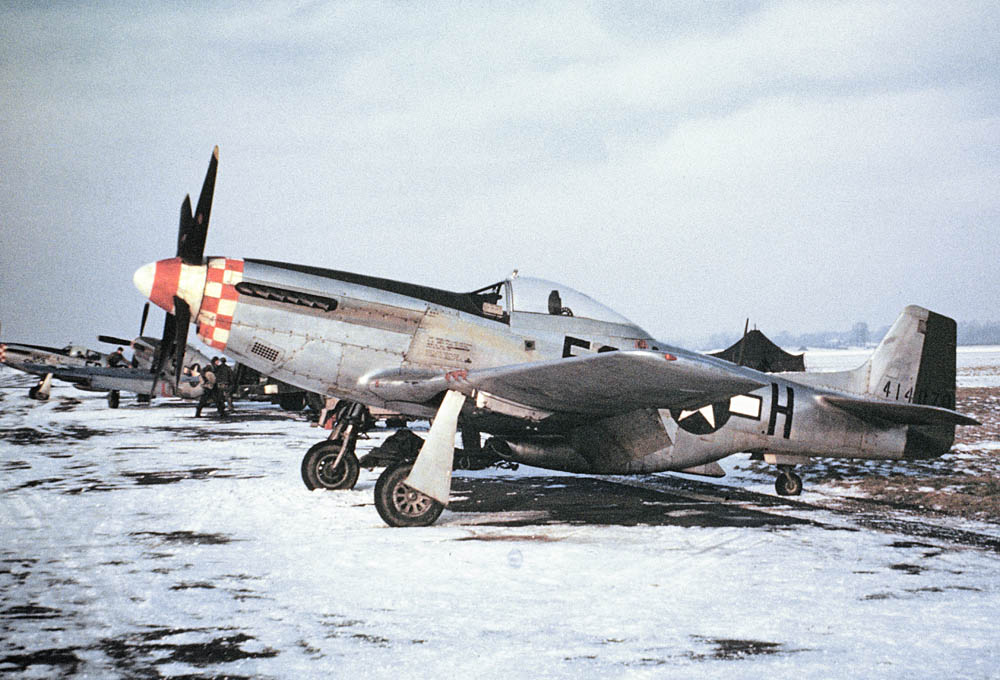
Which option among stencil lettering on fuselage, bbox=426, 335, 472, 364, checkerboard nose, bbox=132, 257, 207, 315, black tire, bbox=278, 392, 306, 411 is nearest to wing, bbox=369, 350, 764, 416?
stencil lettering on fuselage, bbox=426, 335, 472, 364

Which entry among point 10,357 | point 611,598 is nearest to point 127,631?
point 611,598

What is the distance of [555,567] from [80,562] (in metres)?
→ 3.26

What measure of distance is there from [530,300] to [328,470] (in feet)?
9.94

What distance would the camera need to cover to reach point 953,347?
9234 mm

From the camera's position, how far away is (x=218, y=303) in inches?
264

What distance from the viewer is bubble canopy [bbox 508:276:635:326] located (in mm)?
7586

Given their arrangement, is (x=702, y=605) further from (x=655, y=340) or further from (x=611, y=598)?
(x=655, y=340)

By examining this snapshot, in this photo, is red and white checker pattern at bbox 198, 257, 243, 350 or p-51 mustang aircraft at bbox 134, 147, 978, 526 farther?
red and white checker pattern at bbox 198, 257, 243, 350

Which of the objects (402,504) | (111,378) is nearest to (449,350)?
(402,504)

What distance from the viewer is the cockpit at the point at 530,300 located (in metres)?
7.53

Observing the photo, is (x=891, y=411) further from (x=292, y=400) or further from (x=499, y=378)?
(x=292, y=400)

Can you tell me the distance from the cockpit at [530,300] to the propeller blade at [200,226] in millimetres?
2658

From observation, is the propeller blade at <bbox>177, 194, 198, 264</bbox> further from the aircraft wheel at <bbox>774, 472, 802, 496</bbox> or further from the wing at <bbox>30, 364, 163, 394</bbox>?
the wing at <bbox>30, 364, 163, 394</bbox>

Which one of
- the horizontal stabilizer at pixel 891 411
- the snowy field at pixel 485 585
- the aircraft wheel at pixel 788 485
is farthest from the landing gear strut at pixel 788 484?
the horizontal stabilizer at pixel 891 411
